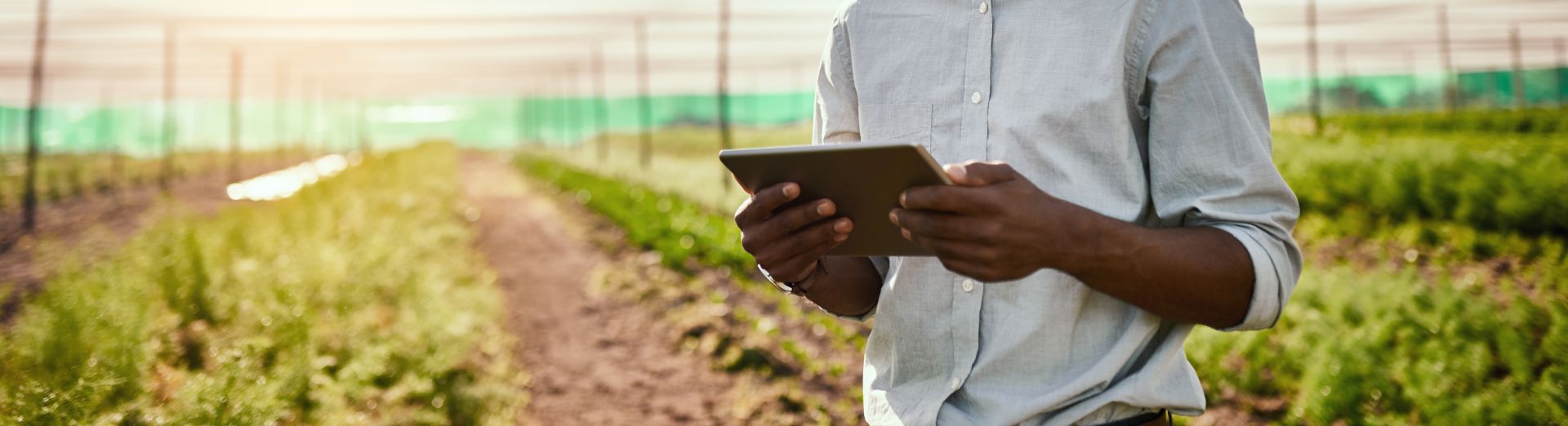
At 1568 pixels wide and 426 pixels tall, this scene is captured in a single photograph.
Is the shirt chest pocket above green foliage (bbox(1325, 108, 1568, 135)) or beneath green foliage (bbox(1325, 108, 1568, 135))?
above

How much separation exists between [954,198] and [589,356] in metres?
5.52

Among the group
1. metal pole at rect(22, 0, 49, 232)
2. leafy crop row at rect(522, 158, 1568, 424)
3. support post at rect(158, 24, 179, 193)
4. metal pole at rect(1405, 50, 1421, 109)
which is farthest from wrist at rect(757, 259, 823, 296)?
metal pole at rect(1405, 50, 1421, 109)

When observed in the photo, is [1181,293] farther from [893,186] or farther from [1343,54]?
[1343,54]

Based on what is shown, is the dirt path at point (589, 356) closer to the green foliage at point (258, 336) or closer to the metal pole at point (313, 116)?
the green foliage at point (258, 336)

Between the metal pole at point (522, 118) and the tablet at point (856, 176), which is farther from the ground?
the tablet at point (856, 176)

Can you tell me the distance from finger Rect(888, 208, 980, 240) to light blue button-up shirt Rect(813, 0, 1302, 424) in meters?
0.24

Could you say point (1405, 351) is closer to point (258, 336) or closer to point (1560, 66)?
point (258, 336)

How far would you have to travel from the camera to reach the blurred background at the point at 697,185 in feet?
Answer: 13.4

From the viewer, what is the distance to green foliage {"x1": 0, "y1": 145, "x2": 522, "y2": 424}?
3.03 meters

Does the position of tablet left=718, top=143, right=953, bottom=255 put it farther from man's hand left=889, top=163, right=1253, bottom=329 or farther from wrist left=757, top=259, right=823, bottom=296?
wrist left=757, top=259, right=823, bottom=296

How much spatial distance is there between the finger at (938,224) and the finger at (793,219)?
0.37 feet

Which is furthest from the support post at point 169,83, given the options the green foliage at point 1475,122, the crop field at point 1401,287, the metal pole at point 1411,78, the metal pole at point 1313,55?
the metal pole at point 1411,78

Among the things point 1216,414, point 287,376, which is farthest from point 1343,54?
point 287,376

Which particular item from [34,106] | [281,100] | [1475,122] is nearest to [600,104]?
[281,100]
